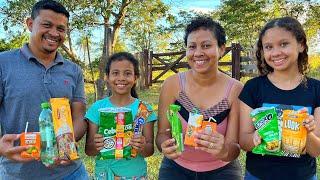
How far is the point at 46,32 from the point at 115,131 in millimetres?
864

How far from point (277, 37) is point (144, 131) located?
115 centimetres

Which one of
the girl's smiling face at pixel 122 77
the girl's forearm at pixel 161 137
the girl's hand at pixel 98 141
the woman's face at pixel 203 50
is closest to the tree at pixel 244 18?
the girl's smiling face at pixel 122 77

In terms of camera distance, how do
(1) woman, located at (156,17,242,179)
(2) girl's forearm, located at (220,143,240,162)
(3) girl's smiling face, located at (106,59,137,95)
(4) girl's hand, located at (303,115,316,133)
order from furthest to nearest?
(3) girl's smiling face, located at (106,59,137,95), (1) woman, located at (156,17,242,179), (2) girl's forearm, located at (220,143,240,162), (4) girl's hand, located at (303,115,316,133)

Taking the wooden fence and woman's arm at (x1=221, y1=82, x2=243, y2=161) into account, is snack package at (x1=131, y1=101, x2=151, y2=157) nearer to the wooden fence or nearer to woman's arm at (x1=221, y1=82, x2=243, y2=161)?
woman's arm at (x1=221, y1=82, x2=243, y2=161)

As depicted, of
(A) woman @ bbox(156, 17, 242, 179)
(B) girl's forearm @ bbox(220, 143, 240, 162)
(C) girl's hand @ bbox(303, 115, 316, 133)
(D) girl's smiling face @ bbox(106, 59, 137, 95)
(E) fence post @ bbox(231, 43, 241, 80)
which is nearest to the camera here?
(C) girl's hand @ bbox(303, 115, 316, 133)

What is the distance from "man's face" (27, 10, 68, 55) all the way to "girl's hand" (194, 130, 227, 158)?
3.96 ft

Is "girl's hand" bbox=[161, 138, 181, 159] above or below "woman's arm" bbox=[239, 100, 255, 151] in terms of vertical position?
below

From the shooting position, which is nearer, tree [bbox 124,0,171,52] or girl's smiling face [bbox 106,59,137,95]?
girl's smiling face [bbox 106,59,137,95]

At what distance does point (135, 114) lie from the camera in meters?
3.03

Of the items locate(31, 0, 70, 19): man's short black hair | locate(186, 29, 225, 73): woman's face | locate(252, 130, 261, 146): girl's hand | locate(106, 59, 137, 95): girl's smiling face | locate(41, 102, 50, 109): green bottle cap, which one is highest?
A: locate(31, 0, 70, 19): man's short black hair

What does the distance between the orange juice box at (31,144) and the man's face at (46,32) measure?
0.69 m

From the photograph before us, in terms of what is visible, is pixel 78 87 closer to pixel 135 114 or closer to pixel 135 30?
pixel 135 114

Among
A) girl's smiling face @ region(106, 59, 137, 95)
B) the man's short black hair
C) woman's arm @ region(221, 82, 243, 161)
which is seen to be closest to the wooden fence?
girl's smiling face @ region(106, 59, 137, 95)

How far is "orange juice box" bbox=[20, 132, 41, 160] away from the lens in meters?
2.54
